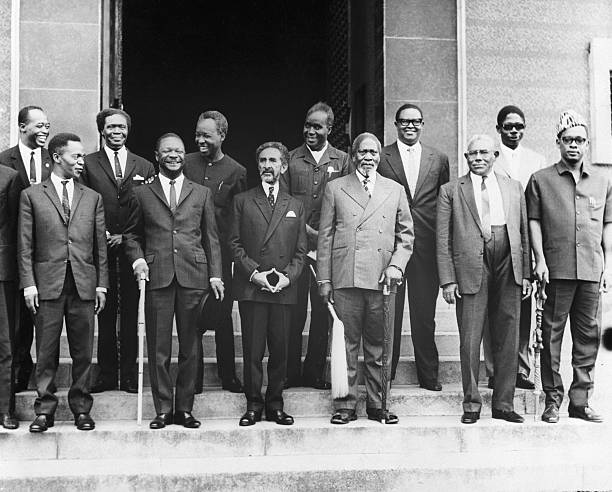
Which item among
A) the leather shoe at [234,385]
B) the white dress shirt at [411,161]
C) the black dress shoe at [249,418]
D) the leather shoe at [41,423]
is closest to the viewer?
the leather shoe at [41,423]

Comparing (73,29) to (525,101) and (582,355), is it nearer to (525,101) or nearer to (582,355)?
(525,101)

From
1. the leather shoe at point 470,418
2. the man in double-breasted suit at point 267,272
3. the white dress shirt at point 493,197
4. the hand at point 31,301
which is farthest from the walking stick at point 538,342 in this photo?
the hand at point 31,301

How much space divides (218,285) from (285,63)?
7.65 metres

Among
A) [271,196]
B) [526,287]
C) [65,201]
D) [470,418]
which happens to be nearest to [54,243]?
[65,201]

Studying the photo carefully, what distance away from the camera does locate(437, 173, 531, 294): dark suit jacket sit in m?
5.80

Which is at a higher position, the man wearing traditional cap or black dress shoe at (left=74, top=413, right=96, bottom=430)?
the man wearing traditional cap

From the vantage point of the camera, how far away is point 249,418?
5.56m

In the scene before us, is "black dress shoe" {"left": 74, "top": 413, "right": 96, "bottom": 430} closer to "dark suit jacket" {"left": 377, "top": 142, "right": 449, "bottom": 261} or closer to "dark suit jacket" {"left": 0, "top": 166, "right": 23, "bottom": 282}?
"dark suit jacket" {"left": 0, "top": 166, "right": 23, "bottom": 282}

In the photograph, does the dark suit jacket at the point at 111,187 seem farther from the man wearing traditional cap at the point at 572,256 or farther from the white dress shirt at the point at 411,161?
the man wearing traditional cap at the point at 572,256

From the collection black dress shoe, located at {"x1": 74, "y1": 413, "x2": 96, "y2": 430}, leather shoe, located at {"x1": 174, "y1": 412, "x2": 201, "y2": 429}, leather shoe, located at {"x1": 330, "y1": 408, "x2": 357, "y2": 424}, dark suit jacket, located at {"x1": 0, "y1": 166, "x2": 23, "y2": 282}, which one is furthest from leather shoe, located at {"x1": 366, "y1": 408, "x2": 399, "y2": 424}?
dark suit jacket, located at {"x1": 0, "y1": 166, "x2": 23, "y2": 282}

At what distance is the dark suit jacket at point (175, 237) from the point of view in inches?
220

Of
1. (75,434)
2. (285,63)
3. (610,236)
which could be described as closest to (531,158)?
(610,236)

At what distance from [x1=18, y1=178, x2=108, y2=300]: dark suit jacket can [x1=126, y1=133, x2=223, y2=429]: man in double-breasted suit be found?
278 mm

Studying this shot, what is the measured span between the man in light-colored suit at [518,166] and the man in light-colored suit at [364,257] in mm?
957
